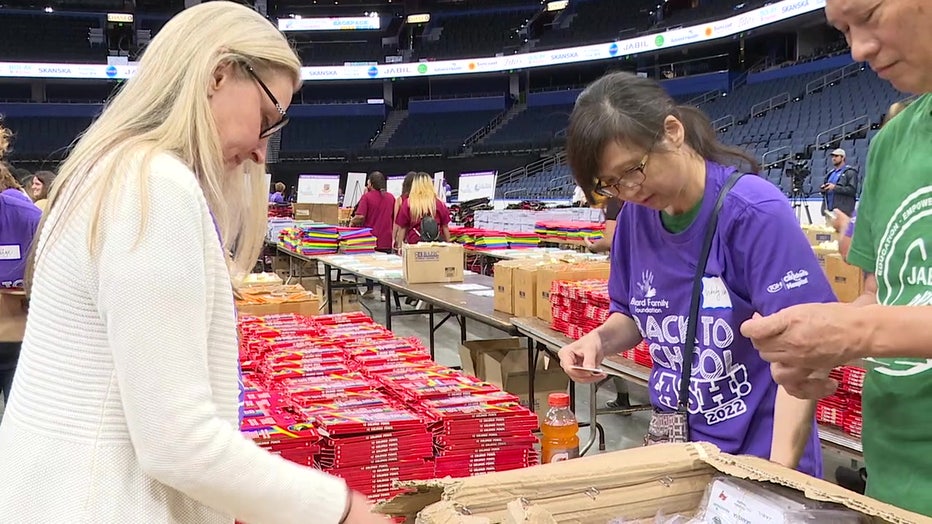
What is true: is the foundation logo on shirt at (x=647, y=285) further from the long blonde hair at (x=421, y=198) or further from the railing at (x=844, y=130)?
the railing at (x=844, y=130)

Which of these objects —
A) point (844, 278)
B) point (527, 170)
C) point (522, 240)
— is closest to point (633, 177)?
point (844, 278)

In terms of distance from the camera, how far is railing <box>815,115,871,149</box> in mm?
15099

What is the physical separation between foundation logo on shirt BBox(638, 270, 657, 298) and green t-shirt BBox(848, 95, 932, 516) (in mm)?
451

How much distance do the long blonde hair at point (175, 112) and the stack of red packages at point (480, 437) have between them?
0.94 metres

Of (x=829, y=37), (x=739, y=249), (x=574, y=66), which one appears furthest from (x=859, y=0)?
(x=574, y=66)

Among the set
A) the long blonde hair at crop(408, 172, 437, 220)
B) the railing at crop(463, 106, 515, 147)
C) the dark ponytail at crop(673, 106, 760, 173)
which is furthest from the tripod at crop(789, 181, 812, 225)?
the railing at crop(463, 106, 515, 147)

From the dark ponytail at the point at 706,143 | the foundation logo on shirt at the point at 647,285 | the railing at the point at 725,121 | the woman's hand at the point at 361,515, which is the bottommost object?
the woman's hand at the point at 361,515

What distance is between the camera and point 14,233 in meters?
3.43

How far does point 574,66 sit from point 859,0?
94.8ft

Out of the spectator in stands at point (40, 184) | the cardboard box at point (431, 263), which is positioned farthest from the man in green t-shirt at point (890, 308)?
the spectator in stands at point (40, 184)

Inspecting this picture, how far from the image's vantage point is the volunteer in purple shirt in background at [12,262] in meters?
3.32

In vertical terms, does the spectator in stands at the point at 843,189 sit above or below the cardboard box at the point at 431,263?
above

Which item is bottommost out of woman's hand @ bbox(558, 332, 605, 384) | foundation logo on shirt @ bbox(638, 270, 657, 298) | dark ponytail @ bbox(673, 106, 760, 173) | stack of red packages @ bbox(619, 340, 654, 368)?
stack of red packages @ bbox(619, 340, 654, 368)

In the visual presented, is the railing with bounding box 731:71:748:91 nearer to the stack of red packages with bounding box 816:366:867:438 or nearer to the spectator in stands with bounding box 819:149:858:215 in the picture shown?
the spectator in stands with bounding box 819:149:858:215
